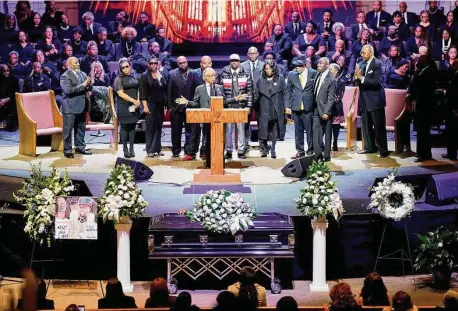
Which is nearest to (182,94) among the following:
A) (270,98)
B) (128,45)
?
(270,98)

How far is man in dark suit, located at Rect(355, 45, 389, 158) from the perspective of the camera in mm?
13852

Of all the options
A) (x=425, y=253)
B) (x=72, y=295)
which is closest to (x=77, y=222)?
(x=72, y=295)

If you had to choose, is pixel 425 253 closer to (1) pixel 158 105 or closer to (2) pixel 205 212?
(2) pixel 205 212

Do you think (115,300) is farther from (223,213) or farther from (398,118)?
(398,118)


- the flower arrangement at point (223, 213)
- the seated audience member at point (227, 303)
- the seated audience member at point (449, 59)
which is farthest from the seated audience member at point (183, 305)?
the seated audience member at point (449, 59)

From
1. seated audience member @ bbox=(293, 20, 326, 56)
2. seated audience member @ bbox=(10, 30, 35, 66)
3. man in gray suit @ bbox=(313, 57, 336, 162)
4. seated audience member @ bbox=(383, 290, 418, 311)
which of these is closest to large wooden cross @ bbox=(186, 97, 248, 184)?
man in gray suit @ bbox=(313, 57, 336, 162)

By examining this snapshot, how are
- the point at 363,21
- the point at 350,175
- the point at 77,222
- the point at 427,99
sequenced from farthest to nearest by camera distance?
the point at 363,21 → the point at 427,99 → the point at 350,175 → the point at 77,222

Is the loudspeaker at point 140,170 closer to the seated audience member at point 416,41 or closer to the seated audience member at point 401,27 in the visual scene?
the seated audience member at point 416,41

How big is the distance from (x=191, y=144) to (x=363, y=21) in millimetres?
5145

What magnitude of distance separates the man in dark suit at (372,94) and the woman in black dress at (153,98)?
2969 millimetres

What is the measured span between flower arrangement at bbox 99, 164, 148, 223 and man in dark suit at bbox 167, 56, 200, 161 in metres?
3.89

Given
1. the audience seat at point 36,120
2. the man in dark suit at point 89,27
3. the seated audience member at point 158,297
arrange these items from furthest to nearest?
the man in dark suit at point 89,27, the audience seat at point 36,120, the seated audience member at point 158,297

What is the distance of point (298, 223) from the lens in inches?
417

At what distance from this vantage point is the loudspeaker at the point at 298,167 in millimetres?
12516
